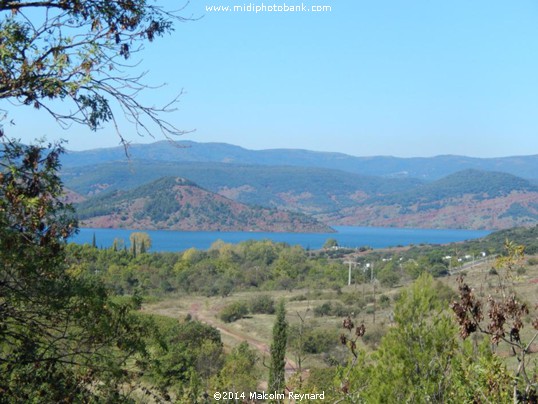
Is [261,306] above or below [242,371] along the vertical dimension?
below

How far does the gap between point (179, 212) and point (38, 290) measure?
166 metres

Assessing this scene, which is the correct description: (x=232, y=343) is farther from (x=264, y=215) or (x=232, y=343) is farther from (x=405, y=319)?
(x=264, y=215)

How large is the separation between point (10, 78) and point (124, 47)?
91cm

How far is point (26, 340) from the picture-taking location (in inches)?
208

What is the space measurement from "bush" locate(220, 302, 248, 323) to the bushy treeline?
11.6m

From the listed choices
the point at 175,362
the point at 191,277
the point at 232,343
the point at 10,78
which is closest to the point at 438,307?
the point at 10,78

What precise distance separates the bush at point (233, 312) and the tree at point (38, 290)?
1497 inches

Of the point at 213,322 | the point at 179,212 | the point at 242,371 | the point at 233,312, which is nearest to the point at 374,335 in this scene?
the point at 242,371

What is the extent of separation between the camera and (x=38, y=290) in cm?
541

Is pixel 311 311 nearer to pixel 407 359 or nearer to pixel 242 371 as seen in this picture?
pixel 242 371

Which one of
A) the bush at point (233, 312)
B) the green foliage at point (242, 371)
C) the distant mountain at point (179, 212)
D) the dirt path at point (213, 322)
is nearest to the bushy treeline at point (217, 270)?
the dirt path at point (213, 322)

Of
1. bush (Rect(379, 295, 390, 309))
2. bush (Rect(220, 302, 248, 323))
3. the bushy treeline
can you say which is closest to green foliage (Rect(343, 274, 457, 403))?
bush (Rect(379, 295, 390, 309))

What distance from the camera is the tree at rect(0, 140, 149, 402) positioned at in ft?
16.8

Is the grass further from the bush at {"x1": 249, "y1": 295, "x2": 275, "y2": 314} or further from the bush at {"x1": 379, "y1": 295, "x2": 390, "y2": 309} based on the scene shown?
the bush at {"x1": 249, "y1": 295, "x2": 275, "y2": 314}
